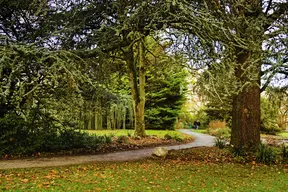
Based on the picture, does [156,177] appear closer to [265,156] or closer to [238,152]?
[238,152]

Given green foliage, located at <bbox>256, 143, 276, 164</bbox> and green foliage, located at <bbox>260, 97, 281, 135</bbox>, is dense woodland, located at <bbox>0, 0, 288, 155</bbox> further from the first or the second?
green foliage, located at <bbox>260, 97, 281, 135</bbox>

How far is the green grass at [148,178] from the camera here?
583 centimetres

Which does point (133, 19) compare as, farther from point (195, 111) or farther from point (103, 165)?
point (195, 111)

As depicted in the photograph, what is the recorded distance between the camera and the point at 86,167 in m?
7.82

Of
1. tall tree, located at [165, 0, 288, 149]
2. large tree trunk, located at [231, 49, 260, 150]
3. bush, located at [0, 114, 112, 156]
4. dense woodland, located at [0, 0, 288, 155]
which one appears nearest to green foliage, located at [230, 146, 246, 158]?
large tree trunk, located at [231, 49, 260, 150]

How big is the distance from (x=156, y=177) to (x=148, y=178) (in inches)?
9.2

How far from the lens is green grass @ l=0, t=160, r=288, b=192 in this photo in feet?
19.1

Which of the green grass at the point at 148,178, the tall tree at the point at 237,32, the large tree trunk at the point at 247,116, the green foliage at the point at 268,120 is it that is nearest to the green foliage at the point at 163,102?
the green foliage at the point at 268,120

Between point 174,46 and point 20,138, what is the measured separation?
6.18 m

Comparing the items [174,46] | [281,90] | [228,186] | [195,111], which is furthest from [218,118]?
[228,186]

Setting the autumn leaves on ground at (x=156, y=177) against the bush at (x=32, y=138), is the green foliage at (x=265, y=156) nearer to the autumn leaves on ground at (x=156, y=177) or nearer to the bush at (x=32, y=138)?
the autumn leaves on ground at (x=156, y=177)

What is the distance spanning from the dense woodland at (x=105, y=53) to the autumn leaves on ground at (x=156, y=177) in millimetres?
1809

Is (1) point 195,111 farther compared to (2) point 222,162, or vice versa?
(1) point 195,111

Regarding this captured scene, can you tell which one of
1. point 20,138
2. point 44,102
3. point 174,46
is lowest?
point 20,138
